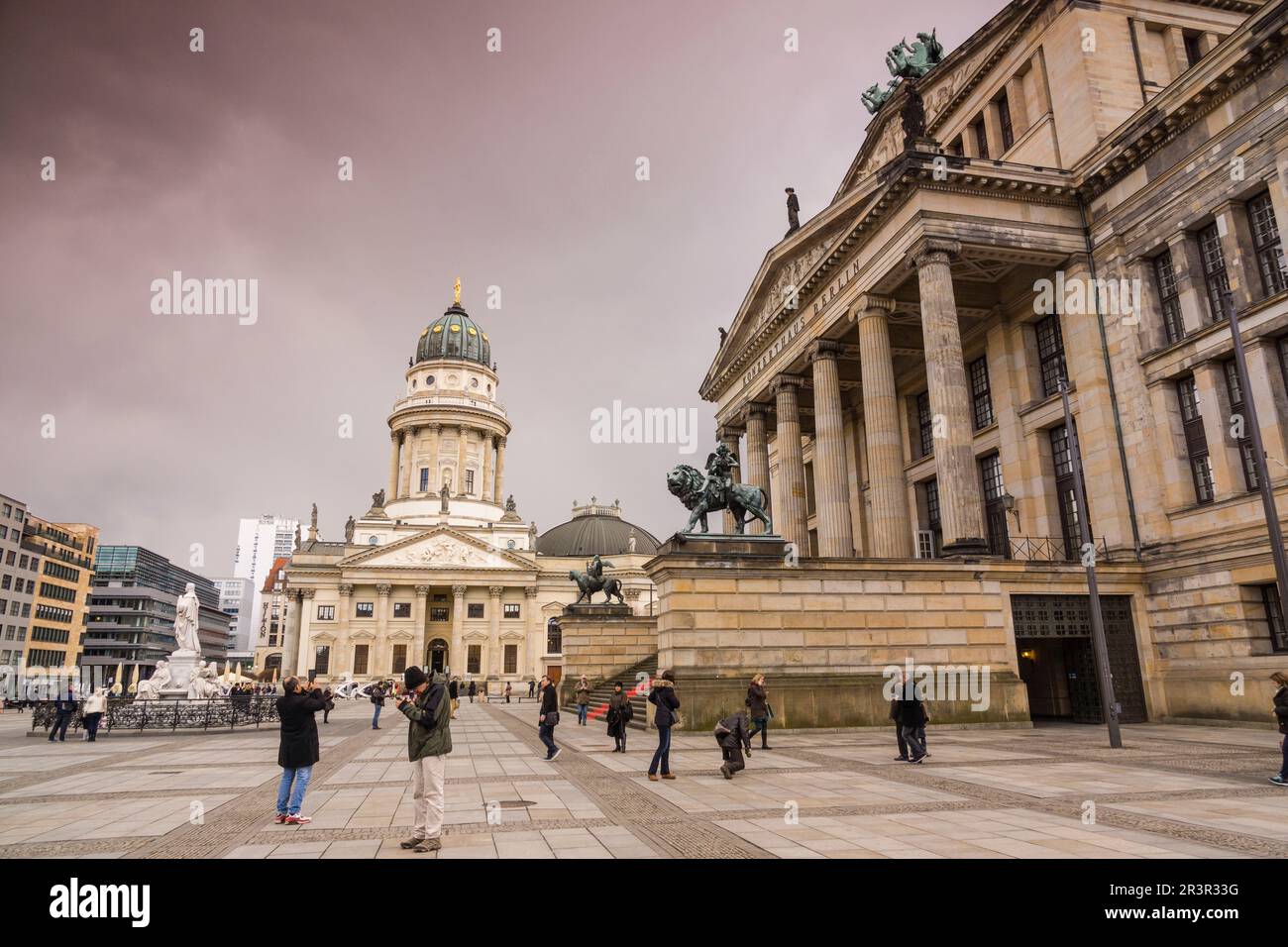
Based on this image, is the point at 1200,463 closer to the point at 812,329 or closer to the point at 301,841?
the point at 812,329

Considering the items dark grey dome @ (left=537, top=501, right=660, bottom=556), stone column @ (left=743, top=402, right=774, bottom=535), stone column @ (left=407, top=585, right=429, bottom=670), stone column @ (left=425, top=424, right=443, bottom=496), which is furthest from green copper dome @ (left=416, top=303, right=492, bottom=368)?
stone column @ (left=743, top=402, right=774, bottom=535)

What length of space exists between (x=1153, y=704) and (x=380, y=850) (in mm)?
24256

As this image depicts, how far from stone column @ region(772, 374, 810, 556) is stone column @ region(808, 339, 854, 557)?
414 centimetres

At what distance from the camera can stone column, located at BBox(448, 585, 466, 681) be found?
8881 cm

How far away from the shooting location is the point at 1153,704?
23391mm

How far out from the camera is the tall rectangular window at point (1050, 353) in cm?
2914

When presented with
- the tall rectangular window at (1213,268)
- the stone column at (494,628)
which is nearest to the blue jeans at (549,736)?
the tall rectangular window at (1213,268)

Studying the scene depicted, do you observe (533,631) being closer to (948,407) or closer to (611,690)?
(611,690)

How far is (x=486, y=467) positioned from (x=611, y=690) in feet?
242

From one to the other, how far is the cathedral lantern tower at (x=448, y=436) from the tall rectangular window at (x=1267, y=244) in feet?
286

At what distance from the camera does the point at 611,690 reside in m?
32.9

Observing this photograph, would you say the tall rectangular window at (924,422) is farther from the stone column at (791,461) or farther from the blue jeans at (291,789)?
the blue jeans at (291,789)

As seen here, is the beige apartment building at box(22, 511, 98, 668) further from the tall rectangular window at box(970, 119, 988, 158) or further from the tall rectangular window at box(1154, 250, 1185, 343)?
the tall rectangular window at box(1154, 250, 1185, 343)
